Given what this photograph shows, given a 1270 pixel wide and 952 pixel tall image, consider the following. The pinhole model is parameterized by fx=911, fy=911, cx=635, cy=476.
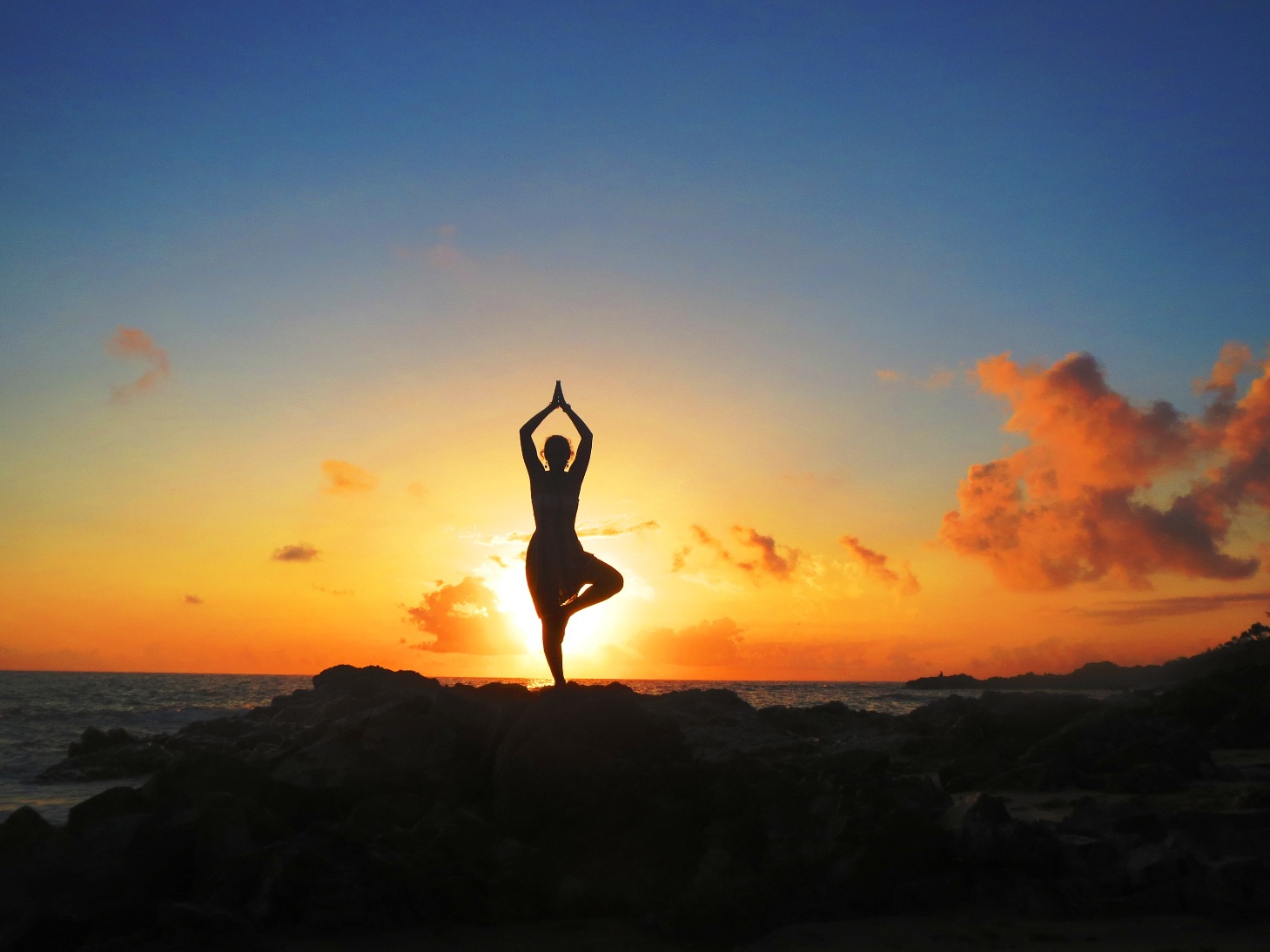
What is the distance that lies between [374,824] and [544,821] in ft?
5.19

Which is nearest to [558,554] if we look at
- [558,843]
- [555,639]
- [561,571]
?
[561,571]

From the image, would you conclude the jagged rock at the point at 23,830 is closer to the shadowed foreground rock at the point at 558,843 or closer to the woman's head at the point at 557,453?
the shadowed foreground rock at the point at 558,843

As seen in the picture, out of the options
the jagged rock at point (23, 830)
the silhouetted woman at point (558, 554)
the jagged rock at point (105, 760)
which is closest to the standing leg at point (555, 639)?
the silhouetted woman at point (558, 554)

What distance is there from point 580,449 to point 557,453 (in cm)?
33

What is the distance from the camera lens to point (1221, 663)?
38.2 metres

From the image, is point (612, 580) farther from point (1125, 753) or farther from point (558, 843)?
point (1125, 753)

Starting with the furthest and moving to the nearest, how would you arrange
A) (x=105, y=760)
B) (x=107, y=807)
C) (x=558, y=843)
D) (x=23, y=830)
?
(x=105, y=760) < (x=558, y=843) < (x=107, y=807) < (x=23, y=830)

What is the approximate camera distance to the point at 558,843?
838 cm

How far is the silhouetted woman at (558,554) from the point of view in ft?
39.9

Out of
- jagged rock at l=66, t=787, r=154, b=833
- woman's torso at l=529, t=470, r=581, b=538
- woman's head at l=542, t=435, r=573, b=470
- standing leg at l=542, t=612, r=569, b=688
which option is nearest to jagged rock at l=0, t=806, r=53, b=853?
jagged rock at l=66, t=787, r=154, b=833

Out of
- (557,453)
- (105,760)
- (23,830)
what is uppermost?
(557,453)

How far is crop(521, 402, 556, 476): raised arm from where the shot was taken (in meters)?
12.3

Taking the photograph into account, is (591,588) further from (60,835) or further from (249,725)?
(249,725)

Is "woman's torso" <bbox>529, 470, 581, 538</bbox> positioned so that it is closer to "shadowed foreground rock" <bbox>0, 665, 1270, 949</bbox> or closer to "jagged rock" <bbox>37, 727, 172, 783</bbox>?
"shadowed foreground rock" <bbox>0, 665, 1270, 949</bbox>
